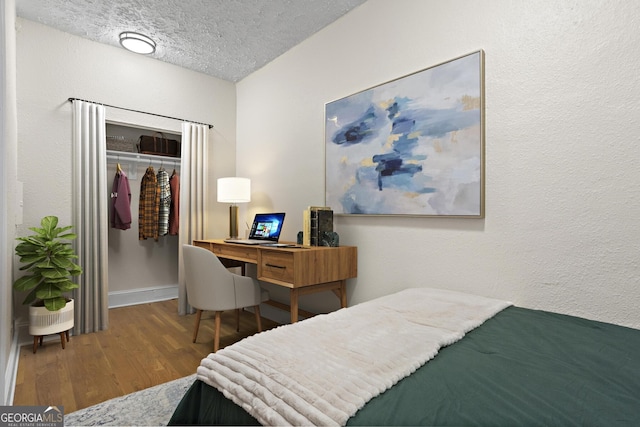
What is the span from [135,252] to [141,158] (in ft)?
3.70

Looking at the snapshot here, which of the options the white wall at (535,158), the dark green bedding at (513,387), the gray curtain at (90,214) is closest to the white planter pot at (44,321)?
the gray curtain at (90,214)

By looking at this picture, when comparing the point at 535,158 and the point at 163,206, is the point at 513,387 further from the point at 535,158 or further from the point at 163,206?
the point at 163,206

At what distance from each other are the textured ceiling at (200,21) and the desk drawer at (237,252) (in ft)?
6.18

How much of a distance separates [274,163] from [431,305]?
2273mm

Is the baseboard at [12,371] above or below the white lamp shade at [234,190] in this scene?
below

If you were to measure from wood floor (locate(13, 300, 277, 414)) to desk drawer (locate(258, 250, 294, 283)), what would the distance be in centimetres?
73

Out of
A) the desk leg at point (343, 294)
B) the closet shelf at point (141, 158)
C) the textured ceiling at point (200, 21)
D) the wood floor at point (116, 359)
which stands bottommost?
the wood floor at point (116, 359)

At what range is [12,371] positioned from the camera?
2119 millimetres

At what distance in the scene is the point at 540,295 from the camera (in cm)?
166

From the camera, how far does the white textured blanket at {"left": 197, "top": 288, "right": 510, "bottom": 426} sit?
0.82 m

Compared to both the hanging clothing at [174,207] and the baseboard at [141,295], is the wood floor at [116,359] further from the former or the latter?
the hanging clothing at [174,207]

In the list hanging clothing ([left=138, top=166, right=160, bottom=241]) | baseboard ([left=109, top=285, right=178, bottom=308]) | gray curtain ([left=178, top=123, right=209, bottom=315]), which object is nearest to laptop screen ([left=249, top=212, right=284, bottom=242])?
gray curtain ([left=178, top=123, right=209, bottom=315])

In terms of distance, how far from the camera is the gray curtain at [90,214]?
9.69ft

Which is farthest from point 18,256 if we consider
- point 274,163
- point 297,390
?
point 297,390
